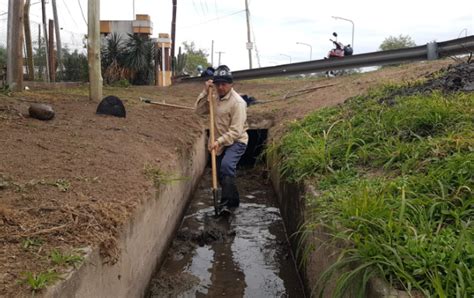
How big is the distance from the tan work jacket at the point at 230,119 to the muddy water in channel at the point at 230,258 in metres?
1.16

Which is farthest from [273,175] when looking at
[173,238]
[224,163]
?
[173,238]

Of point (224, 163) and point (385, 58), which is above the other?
point (385, 58)

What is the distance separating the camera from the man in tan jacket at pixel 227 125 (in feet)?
22.5

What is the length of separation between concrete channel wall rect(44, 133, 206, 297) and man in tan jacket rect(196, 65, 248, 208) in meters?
0.65

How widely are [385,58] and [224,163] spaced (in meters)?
9.68

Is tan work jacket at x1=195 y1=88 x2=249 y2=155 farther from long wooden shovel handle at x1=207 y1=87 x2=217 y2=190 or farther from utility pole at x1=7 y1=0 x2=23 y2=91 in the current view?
utility pole at x1=7 y1=0 x2=23 y2=91

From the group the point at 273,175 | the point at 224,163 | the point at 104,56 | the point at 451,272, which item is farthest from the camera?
the point at 104,56

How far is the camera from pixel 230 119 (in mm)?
7125

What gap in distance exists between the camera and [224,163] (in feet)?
22.9

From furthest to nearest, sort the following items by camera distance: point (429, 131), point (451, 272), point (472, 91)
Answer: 1. point (472, 91)
2. point (429, 131)
3. point (451, 272)

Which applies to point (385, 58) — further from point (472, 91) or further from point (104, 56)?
point (104, 56)

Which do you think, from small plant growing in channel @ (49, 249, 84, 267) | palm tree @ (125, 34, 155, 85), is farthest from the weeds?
palm tree @ (125, 34, 155, 85)

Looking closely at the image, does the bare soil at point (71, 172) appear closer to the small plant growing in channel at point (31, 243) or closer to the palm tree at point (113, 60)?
the small plant growing in channel at point (31, 243)

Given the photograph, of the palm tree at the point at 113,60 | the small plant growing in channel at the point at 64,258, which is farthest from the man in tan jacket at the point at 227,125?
the palm tree at the point at 113,60
